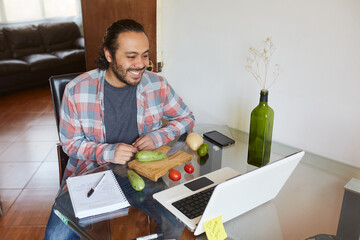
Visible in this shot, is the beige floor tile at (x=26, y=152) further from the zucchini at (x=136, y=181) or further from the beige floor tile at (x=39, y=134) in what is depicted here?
the zucchini at (x=136, y=181)

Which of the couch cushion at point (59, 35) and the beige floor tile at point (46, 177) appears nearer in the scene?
the beige floor tile at point (46, 177)

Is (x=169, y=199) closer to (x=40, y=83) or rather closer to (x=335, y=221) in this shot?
(x=335, y=221)

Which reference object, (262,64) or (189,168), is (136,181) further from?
(262,64)

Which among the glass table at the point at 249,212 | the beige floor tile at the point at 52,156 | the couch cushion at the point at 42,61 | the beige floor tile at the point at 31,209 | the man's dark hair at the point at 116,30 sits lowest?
the beige floor tile at the point at 52,156

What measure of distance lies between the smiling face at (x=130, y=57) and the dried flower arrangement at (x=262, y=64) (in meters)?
0.64

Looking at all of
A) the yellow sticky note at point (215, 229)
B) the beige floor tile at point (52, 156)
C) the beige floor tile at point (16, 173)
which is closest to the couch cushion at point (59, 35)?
the beige floor tile at point (52, 156)

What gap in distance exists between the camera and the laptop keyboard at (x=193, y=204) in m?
1.15

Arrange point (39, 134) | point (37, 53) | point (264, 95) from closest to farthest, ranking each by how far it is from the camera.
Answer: point (264, 95) → point (39, 134) → point (37, 53)

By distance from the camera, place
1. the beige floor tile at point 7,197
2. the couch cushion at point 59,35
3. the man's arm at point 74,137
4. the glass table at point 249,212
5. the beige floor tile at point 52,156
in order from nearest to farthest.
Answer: the glass table at point 249,212
the man's arm at point 74,137
the beige floor tile at point 7,197
the beige floor tile at point 52,156
the couch cushion at point 59,35

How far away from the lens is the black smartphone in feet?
5.69

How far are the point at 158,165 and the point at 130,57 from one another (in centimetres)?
55

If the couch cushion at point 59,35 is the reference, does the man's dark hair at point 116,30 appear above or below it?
above

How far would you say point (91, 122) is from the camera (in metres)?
1.72

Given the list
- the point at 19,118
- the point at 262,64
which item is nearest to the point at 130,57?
the point at 262,64
